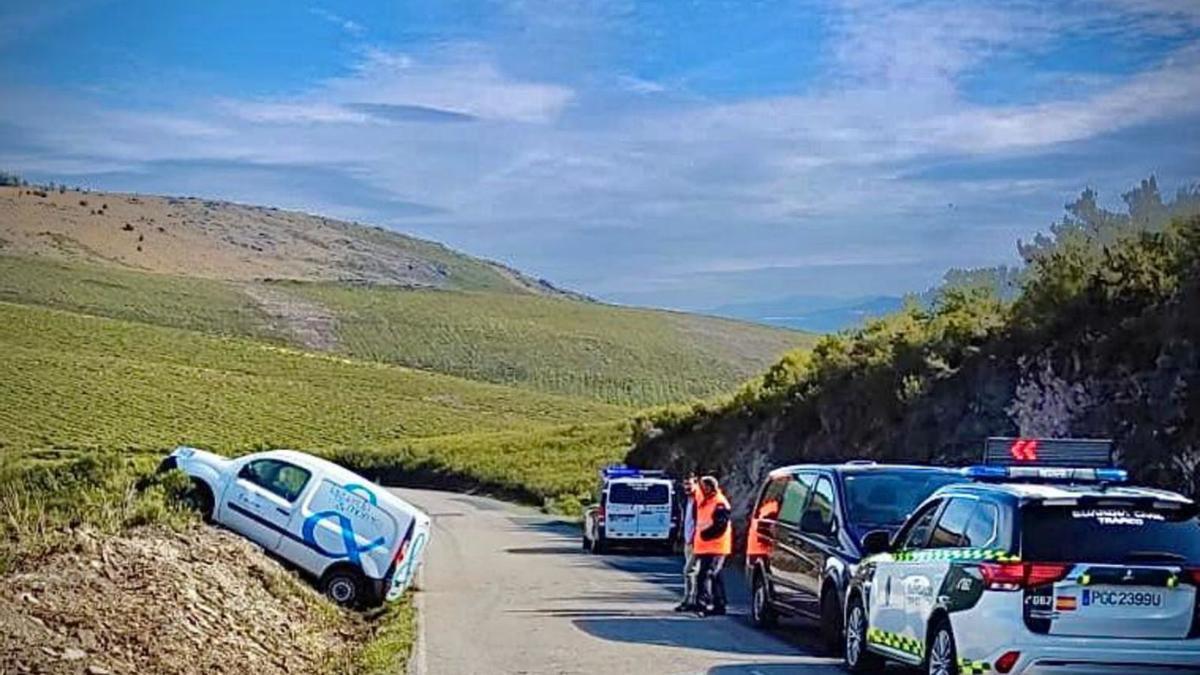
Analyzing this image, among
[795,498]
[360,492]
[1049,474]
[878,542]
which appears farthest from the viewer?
[360,492]

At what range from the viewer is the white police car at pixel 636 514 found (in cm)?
3634

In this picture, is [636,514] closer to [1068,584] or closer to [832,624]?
[832,624]

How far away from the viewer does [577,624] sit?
19656 mm

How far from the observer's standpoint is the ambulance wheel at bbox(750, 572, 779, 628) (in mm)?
18922

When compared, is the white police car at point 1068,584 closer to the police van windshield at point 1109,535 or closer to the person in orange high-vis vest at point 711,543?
the police van windshield at point 1109,535

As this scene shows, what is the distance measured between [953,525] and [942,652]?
0.96 metres

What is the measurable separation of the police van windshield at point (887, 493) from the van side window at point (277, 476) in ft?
26.0

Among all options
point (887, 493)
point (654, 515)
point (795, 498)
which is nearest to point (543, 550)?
point (654, 515)

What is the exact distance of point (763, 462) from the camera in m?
43.1

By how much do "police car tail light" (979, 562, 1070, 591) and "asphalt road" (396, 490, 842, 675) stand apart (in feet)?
12.7

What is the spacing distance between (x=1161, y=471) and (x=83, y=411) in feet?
112

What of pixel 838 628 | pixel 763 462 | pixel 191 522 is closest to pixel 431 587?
pixel 191 522

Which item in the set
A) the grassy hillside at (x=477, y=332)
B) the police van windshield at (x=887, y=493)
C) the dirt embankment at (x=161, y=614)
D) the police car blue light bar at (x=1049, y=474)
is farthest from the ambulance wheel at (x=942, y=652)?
the grassy hillside at (x=477, y=332)

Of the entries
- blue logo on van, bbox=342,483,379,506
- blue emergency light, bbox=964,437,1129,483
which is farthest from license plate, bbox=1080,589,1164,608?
blue logo on van, bbox=342,483,379,506
